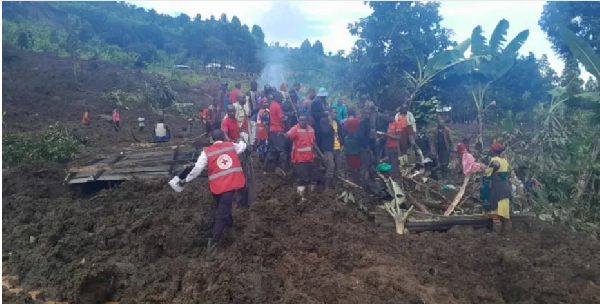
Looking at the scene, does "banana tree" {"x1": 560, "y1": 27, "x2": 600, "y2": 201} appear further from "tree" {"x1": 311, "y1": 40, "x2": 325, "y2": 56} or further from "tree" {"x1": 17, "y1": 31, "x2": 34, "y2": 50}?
"tree" {"x1": 311, "y1": 40, "x2": 325, "y2": 56}

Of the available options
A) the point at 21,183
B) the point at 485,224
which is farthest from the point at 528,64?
the point at 21,183

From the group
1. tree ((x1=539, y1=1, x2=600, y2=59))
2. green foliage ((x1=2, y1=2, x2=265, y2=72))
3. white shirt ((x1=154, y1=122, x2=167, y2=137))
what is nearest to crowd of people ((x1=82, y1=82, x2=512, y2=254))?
white shirt ((x1=154, y1=122, x2=167, y2=137))

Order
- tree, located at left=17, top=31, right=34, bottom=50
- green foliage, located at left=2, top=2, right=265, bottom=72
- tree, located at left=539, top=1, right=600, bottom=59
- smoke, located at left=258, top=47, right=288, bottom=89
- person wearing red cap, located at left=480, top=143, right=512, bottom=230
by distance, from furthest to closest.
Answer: smoke, located at left=258, top=47, right=288, bottom=89
green foliage, located at left=2, top=2, right=265, bottom=72
tree, located at left=17, top=31, right=34, bottom=50
tree, located at left=539, top=1, right=600, bottom=59
person wearing red cap, located at left=480, top=143, right=512, bottom=230

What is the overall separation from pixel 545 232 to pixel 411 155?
7162 millimetres

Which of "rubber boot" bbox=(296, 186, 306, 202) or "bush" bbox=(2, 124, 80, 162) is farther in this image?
"bush" bbox=(2, 124, 80, 162)

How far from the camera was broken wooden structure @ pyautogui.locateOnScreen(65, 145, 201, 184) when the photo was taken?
9.05m

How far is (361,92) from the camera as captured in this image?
15.6 meters

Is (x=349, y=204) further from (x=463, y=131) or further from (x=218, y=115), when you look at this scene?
(x=463, y=131)

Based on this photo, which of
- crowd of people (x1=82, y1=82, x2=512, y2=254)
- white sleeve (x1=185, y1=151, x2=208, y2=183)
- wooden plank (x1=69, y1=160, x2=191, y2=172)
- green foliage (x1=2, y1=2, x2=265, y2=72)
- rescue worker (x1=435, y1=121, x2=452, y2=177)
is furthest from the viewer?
green foliage (x1=2, y1=2, x2=265, y2=72)

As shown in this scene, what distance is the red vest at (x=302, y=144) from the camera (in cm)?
878

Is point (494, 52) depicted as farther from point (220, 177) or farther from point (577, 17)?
point (220, 177)

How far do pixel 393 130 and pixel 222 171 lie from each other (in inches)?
204

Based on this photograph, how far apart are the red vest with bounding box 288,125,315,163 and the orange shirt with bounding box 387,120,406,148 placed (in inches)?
87.3

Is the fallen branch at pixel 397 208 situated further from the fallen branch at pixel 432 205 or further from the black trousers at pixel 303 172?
the black trousers at pixel 303 172
